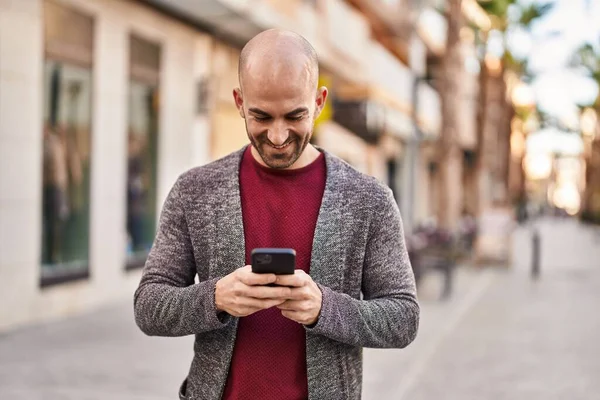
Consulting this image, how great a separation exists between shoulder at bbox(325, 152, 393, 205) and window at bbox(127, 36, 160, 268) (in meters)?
11.0

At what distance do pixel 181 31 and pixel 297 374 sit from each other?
13.1 metres

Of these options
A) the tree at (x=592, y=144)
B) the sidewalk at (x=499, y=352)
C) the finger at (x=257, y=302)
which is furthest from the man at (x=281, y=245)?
the tree at (x=592, y=144)

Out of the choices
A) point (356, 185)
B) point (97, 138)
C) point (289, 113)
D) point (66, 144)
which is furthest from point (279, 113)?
point (97, 138)

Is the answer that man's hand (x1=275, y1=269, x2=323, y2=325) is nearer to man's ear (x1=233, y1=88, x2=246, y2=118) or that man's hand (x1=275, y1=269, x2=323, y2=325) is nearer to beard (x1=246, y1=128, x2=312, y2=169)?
beard (x1=246, y1=128, x2=312, y2=169)

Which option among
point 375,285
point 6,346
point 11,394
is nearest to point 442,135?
point 6,346

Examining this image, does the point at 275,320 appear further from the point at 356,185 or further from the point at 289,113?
the point at 289,113

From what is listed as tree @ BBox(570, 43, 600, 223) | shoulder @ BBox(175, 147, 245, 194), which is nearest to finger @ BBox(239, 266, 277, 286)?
shoulder @ BBox(175, 147, 245, 194)

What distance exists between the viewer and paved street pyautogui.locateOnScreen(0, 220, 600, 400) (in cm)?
719

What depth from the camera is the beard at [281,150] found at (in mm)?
2018

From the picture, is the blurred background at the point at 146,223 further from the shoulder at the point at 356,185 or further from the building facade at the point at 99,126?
the shoulder at the point at 356,185

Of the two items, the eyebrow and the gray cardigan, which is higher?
the eyebrow

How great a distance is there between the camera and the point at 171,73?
1450cm

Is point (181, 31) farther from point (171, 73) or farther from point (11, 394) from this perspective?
point (11, 394)

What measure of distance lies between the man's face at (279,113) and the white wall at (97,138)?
26.5 ft
